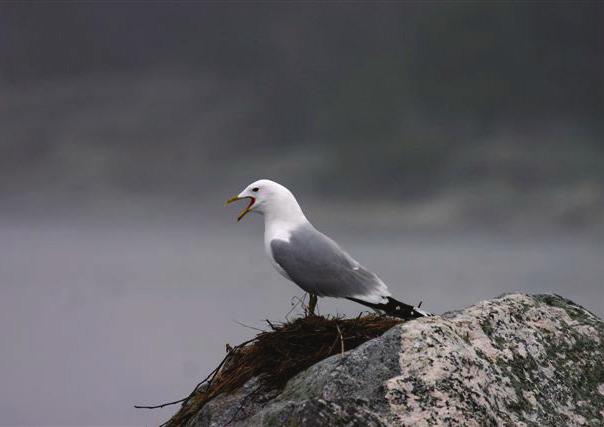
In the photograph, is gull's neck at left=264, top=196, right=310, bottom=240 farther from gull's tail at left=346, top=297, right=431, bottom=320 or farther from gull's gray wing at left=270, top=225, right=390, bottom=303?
gull's tail at left=346, top=297, right=431, bottom=320

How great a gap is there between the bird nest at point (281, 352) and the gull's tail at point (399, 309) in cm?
77

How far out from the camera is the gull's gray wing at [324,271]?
333 inches

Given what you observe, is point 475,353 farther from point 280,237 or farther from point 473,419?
point 280,237

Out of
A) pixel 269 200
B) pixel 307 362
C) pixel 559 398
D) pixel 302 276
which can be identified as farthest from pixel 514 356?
pixel 269 200

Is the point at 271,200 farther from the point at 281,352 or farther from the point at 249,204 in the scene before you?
the point at 281,352

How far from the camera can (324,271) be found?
8.49 m

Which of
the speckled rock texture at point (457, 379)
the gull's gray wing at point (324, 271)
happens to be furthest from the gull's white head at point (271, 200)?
the speckled rock texture at point (457, 379)

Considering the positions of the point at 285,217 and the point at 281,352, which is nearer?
the point at 281,352

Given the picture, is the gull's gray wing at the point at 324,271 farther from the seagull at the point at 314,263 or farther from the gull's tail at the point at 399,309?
the gull's tail at the point at 399,309

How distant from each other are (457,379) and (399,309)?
295cm

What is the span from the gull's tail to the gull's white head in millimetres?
1423

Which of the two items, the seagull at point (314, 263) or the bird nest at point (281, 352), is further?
the seagull at point (314, 263)

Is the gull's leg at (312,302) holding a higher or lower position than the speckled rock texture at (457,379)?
higher

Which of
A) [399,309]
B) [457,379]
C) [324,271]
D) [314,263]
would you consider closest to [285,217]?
[314,263]
